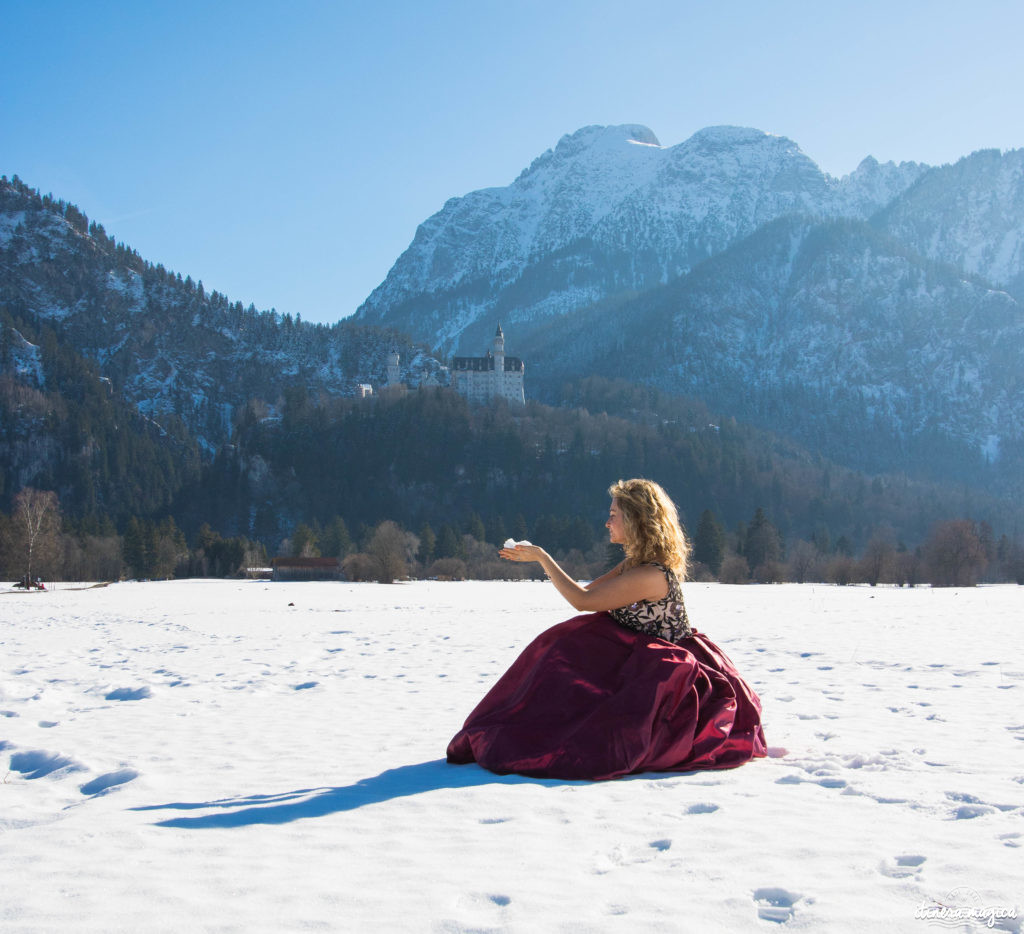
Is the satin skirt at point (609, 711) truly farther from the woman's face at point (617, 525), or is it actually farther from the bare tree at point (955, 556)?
the bare tree at point (955, 556)

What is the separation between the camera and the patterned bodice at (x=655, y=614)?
261 inches

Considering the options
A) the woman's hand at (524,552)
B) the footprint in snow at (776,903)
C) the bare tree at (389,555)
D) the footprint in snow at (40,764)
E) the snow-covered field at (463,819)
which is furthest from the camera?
the bare tree at (389,555)

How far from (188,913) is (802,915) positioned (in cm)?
262

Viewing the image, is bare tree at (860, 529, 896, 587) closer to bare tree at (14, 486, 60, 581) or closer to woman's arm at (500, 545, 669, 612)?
bare tree at (14, 486, 60, 581)

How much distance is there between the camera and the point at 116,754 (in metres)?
7.43

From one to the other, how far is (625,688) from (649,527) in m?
1.25

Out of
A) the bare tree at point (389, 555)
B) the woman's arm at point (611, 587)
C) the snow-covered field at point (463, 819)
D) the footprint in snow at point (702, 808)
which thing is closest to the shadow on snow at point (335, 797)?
the snow-covered field at point (463, 819)

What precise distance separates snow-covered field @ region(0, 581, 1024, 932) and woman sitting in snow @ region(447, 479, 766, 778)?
21cm

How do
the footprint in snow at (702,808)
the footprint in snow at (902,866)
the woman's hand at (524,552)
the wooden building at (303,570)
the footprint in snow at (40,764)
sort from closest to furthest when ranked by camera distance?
the footprint in snow at (902,866) < the footprint in snow at (702,808) < the woman's hand at (524,552) < the footprint in snow at (40,764) < the wooden building at (303,570)

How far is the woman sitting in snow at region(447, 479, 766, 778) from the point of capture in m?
6.02

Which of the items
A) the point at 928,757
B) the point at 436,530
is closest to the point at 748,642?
the point at 928,757

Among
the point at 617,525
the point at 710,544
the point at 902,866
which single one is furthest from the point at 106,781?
the point at 710,544

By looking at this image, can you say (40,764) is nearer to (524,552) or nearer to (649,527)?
(524,552)

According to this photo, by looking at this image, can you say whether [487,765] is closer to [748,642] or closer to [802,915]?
[802,915]
